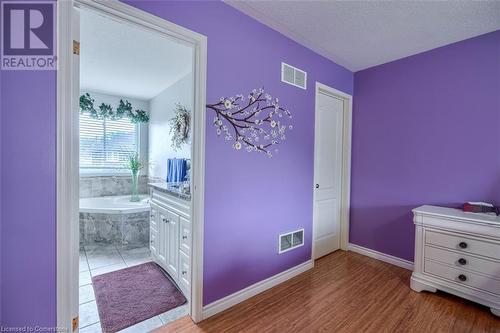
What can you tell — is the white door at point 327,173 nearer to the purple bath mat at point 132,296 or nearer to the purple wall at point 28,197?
the purple bath mat at point 132,296

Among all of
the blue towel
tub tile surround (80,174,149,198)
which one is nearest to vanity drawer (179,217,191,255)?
the blue towel

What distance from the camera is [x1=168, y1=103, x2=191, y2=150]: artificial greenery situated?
10.8 feet

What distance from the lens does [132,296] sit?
2164 mm

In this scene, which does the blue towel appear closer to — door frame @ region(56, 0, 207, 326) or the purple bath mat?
the purple bath mat

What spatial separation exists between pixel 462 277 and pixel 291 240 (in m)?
1.51

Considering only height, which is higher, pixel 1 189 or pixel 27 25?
pixel 27 25

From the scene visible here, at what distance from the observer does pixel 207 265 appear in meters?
1.85

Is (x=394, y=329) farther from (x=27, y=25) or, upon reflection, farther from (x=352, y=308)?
(x=27, y=25)

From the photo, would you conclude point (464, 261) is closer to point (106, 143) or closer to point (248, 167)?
point (248, 167)

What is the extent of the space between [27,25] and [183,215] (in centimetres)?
160

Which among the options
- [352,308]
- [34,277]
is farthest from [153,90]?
[352,308]

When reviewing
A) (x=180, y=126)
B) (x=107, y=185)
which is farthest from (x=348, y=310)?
(x=107, y=185)

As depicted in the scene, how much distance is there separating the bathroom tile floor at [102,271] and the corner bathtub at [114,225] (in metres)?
0.13

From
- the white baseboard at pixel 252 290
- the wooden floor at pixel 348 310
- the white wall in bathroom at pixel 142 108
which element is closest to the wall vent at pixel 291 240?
the white baseboard at pixel 252 290
